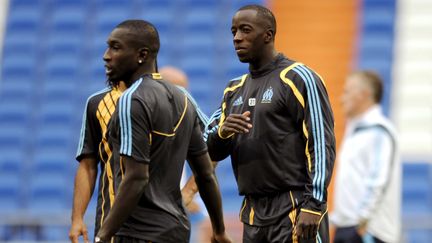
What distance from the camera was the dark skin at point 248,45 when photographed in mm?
5395

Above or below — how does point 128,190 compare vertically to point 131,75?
below

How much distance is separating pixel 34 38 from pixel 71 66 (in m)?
0.87

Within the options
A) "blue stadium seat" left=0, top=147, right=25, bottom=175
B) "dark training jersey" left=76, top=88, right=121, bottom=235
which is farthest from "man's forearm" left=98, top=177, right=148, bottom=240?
→ "blue stadium seat" left=0, top=147, right=25, bottom=175

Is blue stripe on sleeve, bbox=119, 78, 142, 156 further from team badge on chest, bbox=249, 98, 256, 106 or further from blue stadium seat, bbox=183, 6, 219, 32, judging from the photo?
blue stadium seat, bbox=183, 6, 219, 32

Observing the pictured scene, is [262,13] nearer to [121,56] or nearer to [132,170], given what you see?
[121,56]

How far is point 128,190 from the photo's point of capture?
4832 millimetres

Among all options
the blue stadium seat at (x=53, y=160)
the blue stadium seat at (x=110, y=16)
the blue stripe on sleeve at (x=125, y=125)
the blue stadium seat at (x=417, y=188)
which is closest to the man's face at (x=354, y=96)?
the blue stripe on sleeve at (x=125, y=125)

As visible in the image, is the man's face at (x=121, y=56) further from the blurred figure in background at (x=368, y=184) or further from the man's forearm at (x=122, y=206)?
the blurred figure in background at (x=368, y=184)

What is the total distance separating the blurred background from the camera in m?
14.7

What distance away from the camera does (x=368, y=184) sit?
7.69m

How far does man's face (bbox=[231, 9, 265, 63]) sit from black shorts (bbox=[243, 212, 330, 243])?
36.3 inches

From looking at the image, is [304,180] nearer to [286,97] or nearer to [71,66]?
[286,97]

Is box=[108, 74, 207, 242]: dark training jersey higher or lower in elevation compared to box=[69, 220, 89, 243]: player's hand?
higher

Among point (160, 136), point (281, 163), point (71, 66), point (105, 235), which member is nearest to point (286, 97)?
point (281, 163)
